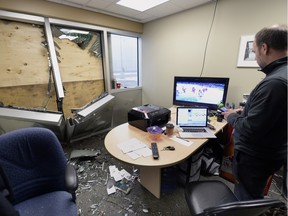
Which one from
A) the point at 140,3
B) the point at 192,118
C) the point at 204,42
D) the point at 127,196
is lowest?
the point at 127,196

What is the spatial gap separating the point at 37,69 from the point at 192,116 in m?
2.41

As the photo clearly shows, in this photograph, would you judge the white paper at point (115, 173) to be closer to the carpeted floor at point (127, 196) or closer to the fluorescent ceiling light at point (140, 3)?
the carpeted floor at point (127, 196)

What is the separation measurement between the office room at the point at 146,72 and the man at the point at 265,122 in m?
0.66

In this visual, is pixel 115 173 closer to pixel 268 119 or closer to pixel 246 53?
pixel 268 119

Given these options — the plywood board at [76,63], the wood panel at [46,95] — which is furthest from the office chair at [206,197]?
the plywood board at [76,63]

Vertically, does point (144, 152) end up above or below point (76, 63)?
below

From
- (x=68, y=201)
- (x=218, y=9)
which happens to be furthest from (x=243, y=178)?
(x=218, y=9)

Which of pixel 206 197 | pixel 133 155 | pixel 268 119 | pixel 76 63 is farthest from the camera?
pixel 76 63

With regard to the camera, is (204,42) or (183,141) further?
(204,42)

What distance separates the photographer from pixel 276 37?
1.00 metres

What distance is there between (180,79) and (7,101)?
260 cm

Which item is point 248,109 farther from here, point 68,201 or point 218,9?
point 218,9

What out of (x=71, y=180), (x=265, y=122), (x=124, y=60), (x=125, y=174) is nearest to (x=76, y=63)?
(x=124, y=60)

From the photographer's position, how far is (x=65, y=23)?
8.15 ft
